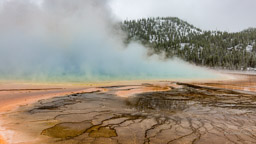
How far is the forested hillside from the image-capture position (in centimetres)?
8650

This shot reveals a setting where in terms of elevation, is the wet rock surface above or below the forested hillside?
below

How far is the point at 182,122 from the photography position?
22.8 ft

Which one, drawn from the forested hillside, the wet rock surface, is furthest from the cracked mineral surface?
the forested hillside

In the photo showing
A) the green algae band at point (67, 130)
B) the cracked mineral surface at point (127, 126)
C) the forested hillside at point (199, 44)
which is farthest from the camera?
the forested hillside at point (199, 44)

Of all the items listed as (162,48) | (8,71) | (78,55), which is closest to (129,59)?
(78,55)

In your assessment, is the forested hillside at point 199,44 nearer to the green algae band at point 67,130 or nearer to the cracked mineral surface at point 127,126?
the cracked mineral surface at point 127,126

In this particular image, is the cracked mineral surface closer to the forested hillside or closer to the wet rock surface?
the wet rock surface

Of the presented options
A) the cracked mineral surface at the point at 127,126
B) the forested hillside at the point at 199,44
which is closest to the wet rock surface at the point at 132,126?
the cracked mineral surface at the point at 127,126

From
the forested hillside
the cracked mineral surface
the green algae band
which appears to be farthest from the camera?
the forested hillside

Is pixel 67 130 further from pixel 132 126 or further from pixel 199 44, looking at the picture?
pixel 199 44

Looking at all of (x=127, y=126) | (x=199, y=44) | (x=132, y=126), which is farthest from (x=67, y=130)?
(x=199, y=44)

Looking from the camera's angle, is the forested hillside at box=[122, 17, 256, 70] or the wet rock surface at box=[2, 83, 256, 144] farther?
the forested hillside at box=[122, 17, 256, 70]

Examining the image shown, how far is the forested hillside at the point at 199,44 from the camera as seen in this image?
284 ft

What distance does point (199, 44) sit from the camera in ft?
367
